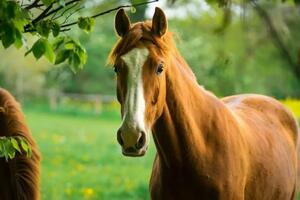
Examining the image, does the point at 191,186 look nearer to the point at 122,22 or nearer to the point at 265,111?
the point at 122,22

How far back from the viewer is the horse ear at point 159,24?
335 centimetres

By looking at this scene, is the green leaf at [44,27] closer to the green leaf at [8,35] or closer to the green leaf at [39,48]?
the green leaf at [39,48]

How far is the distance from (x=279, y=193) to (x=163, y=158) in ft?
3.72

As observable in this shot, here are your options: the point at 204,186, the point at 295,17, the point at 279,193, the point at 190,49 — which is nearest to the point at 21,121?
the point at 204,186

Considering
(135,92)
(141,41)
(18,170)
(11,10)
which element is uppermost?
(11,10)

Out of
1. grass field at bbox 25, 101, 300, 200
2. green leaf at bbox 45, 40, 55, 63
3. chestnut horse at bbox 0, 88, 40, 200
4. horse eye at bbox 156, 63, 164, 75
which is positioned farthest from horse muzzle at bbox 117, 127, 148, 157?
grass field at bbox 25, 101, 300, 200

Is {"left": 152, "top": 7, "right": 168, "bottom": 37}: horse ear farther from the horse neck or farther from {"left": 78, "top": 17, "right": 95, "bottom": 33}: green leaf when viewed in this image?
{"left": 78, "top": 17, "right": 95, "bottom": 33}: green leaf

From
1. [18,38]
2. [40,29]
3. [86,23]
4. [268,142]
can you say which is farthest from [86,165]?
Answer: [18,38]

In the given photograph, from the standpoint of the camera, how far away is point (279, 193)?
14.5 feet

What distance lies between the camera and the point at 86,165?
10570mm

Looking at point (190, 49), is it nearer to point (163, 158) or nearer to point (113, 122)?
point (113, 122)

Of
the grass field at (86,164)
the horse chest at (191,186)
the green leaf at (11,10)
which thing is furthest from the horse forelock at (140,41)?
the grass field at (86,164)

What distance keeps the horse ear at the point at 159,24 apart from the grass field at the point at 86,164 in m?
4.36

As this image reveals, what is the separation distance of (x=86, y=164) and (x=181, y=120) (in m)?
7.29
